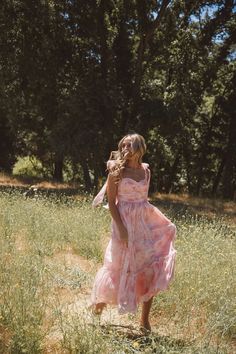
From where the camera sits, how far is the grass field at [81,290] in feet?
13.1

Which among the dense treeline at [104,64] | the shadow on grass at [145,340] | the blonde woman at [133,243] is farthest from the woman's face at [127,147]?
the dense treeline at [104,64]

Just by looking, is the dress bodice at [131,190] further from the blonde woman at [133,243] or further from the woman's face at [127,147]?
the woman's face at [127,147]

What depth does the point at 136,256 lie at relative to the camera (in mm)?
4898

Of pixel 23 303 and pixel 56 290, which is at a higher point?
pixel 23 303

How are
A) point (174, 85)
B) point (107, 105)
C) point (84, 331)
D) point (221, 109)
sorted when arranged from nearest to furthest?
1. point (84, 331)
2. point (107, 105)
3. point (174, 85)
4. point (221, 109)

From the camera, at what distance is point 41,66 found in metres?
19.3

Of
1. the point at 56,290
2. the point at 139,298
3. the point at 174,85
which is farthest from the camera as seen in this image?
the point at 174,85

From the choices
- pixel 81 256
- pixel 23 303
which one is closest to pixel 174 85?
pixel 81 256

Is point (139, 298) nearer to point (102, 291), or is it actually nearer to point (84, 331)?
point (102, 291)

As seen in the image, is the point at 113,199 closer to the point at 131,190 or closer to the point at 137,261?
the point at 131,190

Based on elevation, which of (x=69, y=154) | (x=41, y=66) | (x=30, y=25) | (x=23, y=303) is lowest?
(x=23, y=303)

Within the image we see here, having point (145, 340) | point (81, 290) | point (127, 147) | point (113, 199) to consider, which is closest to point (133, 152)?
point (127, 147)

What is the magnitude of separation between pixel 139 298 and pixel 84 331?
1.00 m

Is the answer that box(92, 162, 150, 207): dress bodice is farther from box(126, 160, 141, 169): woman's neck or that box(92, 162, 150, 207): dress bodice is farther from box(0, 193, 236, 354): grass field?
box(0, 193, 236, 354): grass field
